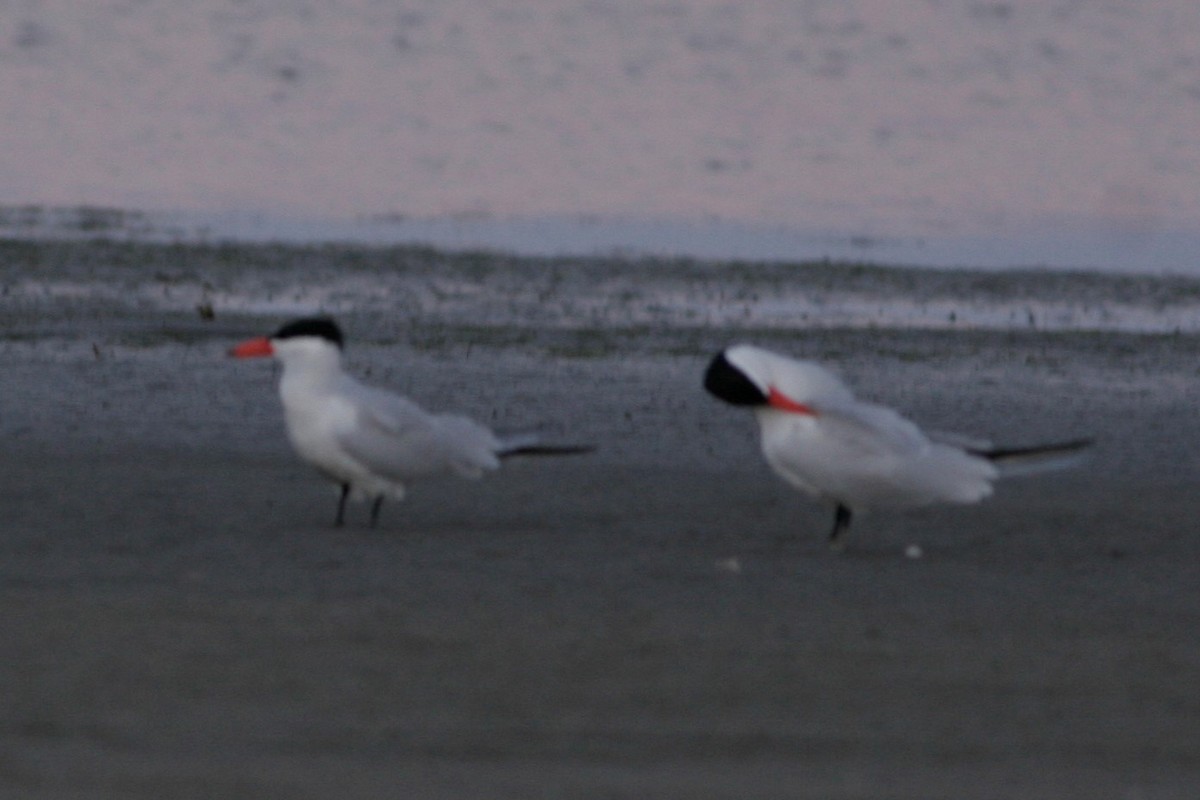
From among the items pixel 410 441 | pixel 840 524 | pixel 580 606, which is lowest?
pixel 580 606

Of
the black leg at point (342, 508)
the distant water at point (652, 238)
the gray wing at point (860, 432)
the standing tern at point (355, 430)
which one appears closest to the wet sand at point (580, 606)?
the black leg at point (342, 508)

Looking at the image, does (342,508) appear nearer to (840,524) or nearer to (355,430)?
(355,430)

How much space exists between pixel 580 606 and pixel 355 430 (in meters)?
1.79

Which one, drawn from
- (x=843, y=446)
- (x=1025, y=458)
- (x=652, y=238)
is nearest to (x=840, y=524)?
(x=843, y=446)

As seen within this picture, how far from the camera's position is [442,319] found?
1627cm

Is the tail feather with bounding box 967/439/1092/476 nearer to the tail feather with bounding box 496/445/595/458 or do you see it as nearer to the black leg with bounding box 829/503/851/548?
the black leg with bounding box 829/503/851/548

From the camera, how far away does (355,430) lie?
916cm

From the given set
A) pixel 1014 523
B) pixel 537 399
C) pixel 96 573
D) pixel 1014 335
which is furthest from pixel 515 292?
pixel 96 573

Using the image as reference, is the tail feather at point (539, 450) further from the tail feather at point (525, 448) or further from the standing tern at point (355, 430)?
the standing tern at point (355, 430)

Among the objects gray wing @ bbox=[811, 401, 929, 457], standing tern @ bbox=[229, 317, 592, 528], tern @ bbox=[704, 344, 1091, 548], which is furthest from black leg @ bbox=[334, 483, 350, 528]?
gray wing @ bbox=[811, 401, 929, 457]

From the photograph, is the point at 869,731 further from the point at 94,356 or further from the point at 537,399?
the point at 94,356

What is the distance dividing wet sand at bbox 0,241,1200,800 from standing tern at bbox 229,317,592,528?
201 mm

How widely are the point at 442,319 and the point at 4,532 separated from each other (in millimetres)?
7547

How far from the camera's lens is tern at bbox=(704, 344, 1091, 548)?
890 cm
